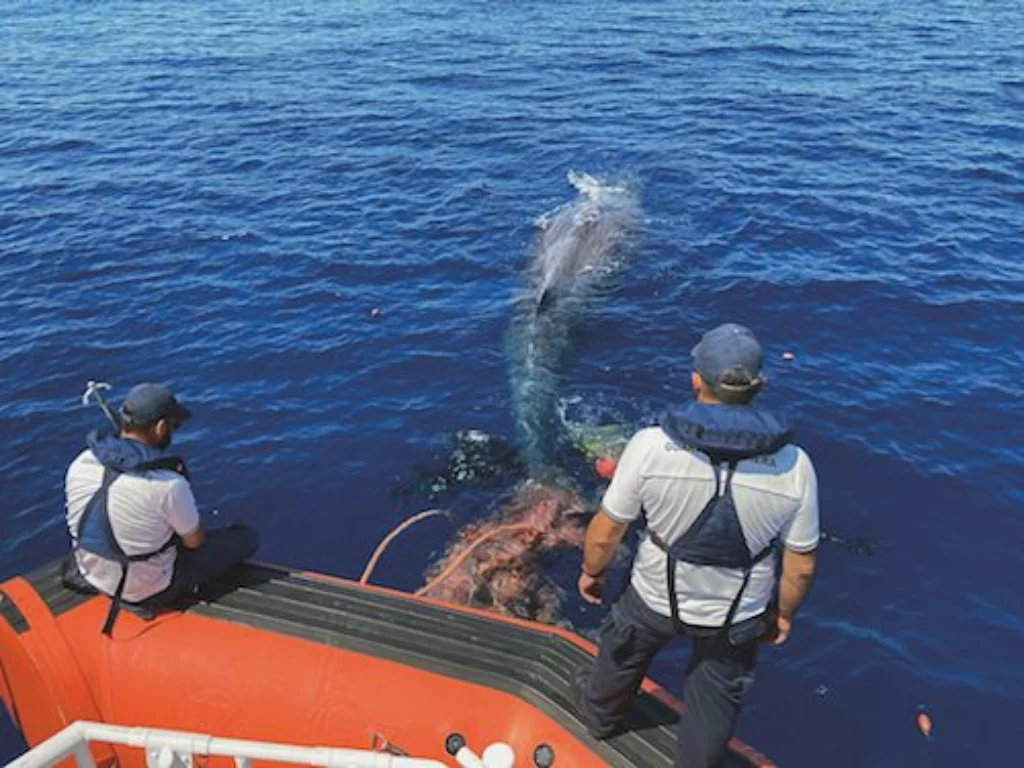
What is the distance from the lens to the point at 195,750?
487cm

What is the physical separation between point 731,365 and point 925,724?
5743mm

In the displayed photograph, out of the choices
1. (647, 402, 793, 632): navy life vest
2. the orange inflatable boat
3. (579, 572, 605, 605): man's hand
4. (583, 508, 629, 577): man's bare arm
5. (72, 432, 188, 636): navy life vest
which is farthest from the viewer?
(72, 432, 188, 636): navy life vest

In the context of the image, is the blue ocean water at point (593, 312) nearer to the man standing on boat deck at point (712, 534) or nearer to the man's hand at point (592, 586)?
the man standing on boat deck at point (712, 534)

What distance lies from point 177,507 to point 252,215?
1468cm

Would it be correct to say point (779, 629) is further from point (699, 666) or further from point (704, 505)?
point (704, 505)

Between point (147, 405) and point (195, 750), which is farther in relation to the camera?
point (147, 405)

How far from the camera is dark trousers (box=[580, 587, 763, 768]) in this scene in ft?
17.9

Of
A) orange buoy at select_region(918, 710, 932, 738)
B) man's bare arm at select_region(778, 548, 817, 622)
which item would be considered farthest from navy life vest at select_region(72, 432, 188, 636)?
orange buoy at select_region(918, 710, 932, 738)

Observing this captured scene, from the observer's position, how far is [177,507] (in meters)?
6.74

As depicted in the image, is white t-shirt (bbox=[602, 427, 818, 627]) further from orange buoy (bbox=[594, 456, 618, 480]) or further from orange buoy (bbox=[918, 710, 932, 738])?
orange buoy (bbox=[594, 456, 618, 480])

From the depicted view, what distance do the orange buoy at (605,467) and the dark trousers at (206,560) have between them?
5330mm

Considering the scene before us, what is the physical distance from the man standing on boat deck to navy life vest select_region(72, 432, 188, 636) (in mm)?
3516

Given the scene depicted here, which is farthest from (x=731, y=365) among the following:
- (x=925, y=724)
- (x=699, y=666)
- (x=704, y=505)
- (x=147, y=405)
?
(x=925, y=724)

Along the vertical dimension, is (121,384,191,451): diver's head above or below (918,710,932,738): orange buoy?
above
